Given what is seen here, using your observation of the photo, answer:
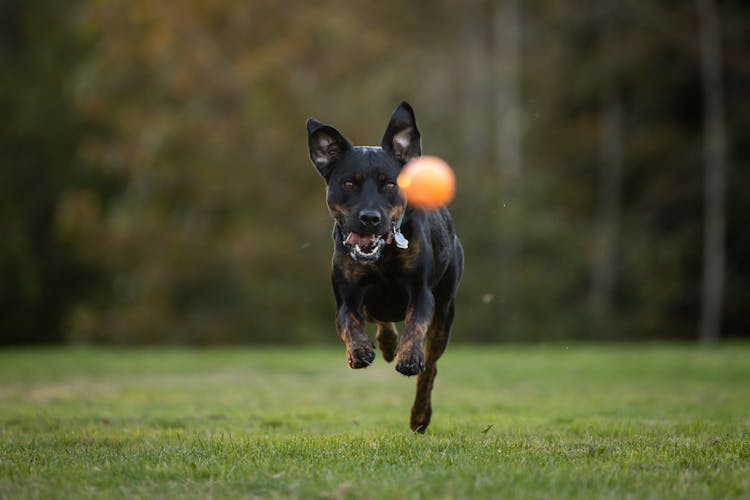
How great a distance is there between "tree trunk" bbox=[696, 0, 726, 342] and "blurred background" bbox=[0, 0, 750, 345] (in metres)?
0.08

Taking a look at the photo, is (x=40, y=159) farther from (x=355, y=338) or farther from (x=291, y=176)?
(x=355, y=338)

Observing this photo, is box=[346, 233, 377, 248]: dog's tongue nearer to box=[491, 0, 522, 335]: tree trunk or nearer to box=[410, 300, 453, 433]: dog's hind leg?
box=[410, 300, 453, 433]: dog's hind leg

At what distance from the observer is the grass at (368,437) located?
5359 millimetres

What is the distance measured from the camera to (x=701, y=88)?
33062 mm

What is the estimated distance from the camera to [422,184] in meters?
7.40

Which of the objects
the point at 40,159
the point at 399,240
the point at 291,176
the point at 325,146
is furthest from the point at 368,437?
the point at 40,159

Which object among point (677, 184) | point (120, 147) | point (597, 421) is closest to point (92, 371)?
point (597, 421)

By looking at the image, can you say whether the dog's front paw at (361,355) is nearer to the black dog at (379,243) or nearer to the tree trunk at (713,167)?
the black dog at (379,243)

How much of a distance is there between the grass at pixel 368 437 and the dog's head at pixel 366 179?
1.44 metres

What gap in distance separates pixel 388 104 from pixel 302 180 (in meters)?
3.99

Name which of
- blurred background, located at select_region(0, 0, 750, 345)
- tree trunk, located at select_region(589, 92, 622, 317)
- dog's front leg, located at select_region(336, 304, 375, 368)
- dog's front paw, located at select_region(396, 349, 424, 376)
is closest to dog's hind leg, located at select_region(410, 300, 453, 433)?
dog's front leg, located at select_region(336, 304, 375, 368)

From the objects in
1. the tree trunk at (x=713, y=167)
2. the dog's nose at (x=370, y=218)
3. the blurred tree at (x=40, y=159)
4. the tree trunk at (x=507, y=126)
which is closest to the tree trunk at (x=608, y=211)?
the tree trunk at (x=507, y=126)

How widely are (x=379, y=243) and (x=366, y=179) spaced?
0.47 m

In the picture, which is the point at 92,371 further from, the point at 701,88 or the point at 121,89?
the point at 701,88
